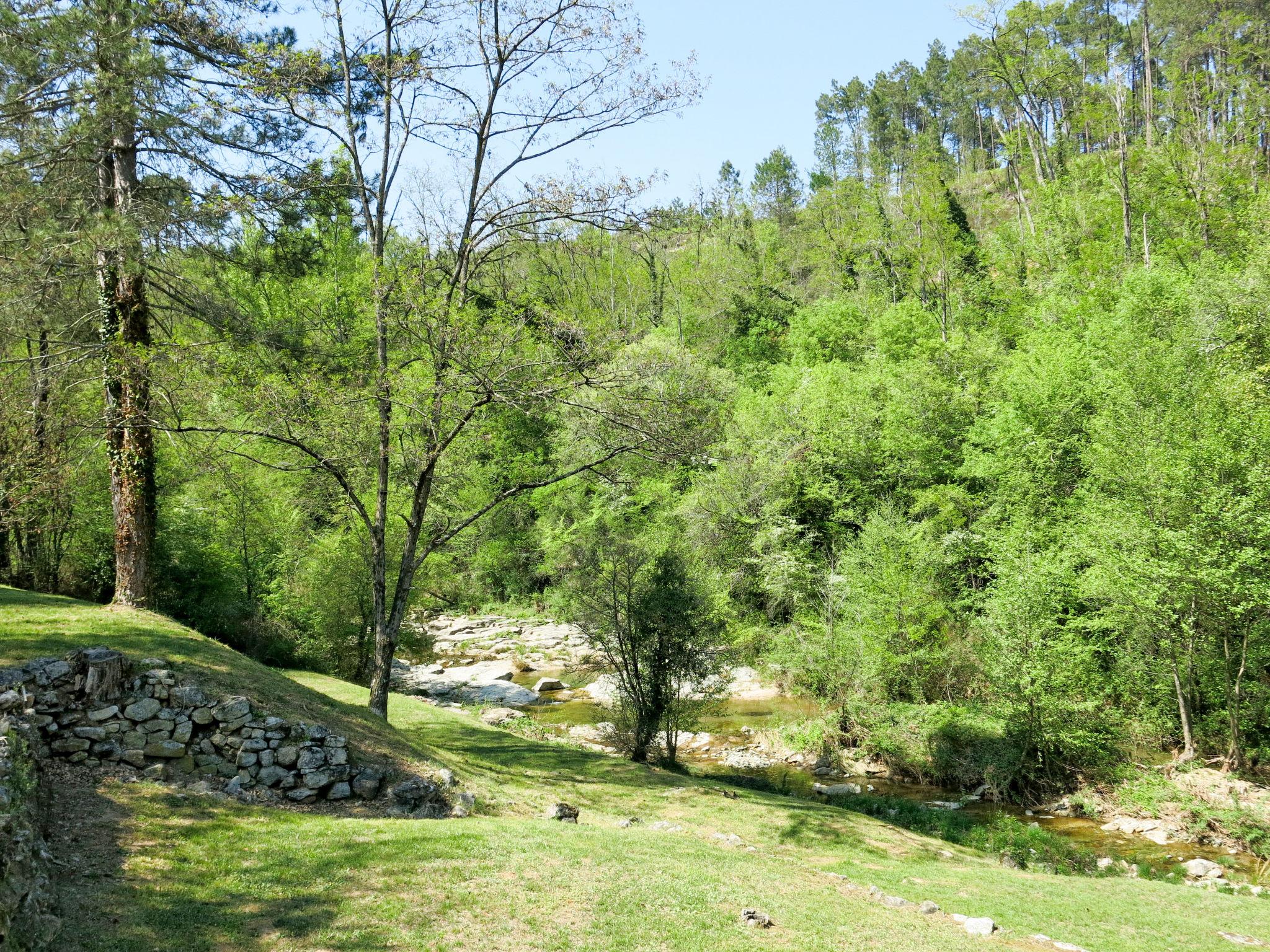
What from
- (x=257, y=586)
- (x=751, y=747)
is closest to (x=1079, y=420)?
(x=751, y=747)

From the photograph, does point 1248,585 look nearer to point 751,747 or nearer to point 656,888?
point 751,747

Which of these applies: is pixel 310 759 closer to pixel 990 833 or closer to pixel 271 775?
pixel 271 775

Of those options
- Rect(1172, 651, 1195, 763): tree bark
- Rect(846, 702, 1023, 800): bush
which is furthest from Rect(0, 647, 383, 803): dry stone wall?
Rect(1172, 651, 1195, 763): tree bark

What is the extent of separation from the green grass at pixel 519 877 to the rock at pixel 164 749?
0.65 m

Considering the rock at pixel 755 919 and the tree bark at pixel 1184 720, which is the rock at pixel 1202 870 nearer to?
the tree bark at pixel 1184 720

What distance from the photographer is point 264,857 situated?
7.11 meters

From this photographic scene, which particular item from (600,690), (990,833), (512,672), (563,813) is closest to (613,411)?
(563,813)

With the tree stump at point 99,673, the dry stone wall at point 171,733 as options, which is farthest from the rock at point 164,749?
the tree stump at point 99,673

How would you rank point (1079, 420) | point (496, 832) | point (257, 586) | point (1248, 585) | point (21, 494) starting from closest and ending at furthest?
point (496, 832) < point (21, 494) < point (1248, 585) < point (257, 586) < point (1079, 420)

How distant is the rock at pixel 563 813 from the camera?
10516mm

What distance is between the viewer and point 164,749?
8.84 m

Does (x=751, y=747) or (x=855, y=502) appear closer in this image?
(x=751, y=747)

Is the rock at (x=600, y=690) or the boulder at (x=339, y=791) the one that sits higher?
the boulder at (x=339, y=791)

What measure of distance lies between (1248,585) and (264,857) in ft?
62.3
